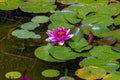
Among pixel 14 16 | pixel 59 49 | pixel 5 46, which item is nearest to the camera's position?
pixel 59 49

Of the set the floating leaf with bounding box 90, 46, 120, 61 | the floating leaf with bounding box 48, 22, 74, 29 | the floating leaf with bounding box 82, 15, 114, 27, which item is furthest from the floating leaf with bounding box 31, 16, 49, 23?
the floating leaf with bounding box 90, 46, 120, 61

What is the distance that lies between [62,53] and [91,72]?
0.20 meters

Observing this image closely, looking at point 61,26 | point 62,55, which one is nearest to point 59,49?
point 62,55

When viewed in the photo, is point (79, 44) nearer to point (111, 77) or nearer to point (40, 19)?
point (111, 77)

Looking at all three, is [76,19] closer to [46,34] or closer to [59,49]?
[46,34]

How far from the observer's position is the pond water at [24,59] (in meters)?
1.64

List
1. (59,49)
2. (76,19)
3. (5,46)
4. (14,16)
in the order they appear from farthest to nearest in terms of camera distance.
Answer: (14,16) < (76,19) < (5,46) < (59,49)

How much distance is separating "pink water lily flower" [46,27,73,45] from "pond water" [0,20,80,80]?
92 mm

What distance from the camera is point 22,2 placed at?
225 cm

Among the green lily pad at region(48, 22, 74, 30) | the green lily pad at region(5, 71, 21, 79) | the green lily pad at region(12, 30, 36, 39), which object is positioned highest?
the green lily pad at region(48, 22, 74, 30)

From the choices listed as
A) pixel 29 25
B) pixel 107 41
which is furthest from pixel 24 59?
pixel 107 41

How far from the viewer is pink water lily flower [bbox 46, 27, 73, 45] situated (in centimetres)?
175

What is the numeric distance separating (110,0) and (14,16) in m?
0.61

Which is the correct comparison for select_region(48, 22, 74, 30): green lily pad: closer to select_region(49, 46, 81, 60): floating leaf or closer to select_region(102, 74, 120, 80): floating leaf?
select_region(49, 46, 81, 60): floating leaf
